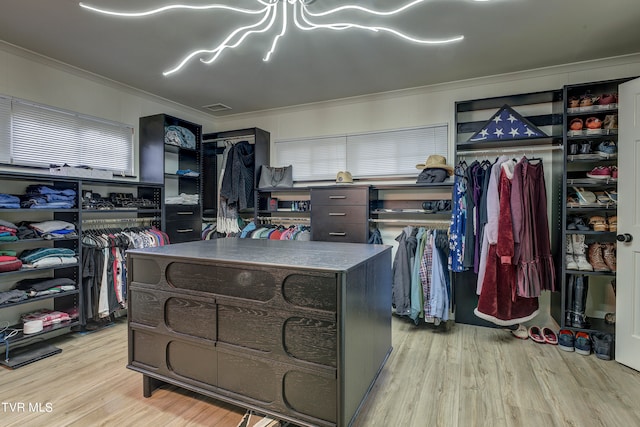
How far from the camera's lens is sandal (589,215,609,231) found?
2.72 metres

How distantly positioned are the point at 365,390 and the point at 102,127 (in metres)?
3.83

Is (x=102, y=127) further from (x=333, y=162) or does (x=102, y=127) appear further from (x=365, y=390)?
(x=365, y=390)

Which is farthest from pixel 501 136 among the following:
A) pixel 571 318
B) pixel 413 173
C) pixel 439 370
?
pixel 439 370

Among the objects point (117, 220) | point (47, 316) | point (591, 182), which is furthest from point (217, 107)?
point (591, 182)

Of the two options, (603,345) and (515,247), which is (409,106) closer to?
(515,247)

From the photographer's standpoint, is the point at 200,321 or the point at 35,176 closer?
the point at 200,321

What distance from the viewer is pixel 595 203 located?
2762 mm

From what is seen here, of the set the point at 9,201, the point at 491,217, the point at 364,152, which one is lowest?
the point at 491,217

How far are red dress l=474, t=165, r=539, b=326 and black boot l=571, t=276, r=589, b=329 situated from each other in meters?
0.29

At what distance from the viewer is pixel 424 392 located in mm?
2117

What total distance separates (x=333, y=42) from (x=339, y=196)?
1655mm

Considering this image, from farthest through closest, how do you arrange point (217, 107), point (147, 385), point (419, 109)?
point (217, 107) < point (419, 109) < point (147, 385)

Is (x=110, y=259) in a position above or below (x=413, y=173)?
below

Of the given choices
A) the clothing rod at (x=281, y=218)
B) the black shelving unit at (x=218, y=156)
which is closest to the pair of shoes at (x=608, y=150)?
the clothing rod at (x=281, y=218)
